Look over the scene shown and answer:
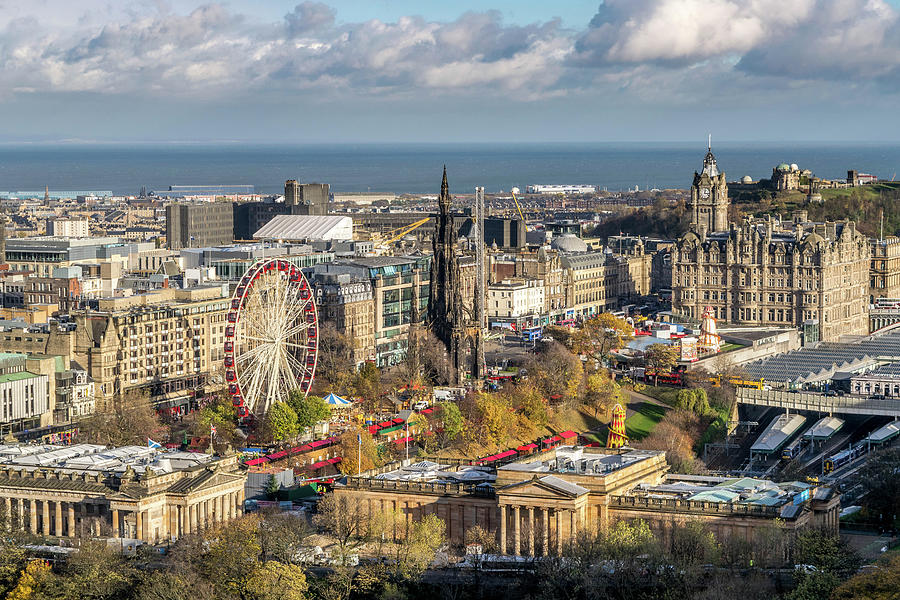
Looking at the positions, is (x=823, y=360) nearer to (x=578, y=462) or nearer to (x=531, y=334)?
(x=531, y=334)

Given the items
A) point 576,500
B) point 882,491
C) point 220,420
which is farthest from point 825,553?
point 220,420

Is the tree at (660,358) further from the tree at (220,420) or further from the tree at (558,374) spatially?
the tree at (220,420)

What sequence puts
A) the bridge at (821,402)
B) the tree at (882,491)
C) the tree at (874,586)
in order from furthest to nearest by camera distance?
the bridge at (821,402) < the tree at (882,491) < the tree at (874,586)

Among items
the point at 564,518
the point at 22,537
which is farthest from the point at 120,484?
the point at 564,518

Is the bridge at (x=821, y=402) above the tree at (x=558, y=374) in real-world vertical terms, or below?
below

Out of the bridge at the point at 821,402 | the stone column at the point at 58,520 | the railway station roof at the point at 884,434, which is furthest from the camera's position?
the bridge at the point at 821,402

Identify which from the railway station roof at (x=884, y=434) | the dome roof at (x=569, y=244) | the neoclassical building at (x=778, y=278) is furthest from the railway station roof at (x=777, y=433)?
the dome roof at (x=569, y=244)

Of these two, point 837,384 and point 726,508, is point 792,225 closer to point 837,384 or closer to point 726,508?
point 837,384
